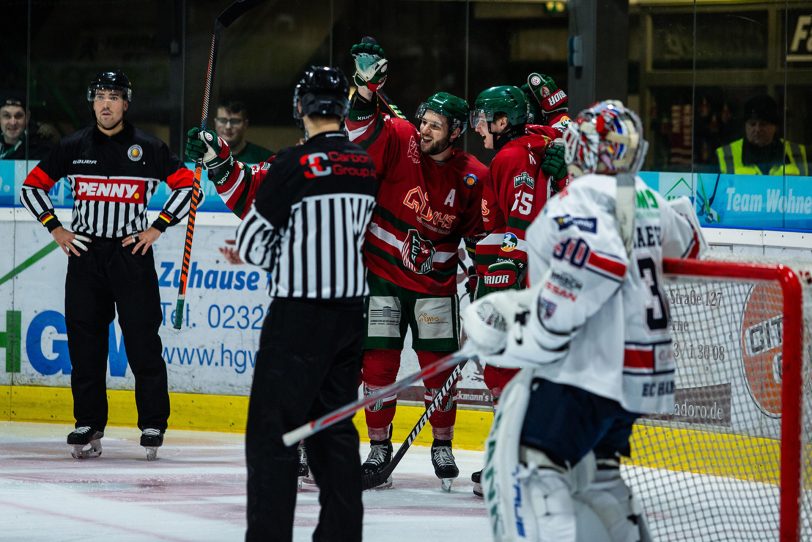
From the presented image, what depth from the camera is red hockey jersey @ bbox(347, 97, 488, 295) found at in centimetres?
499

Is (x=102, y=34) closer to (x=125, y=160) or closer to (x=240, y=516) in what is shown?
(x=125, y=160)

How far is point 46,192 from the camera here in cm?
569

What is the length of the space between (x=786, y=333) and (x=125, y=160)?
10.3 feet

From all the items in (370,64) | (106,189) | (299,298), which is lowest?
(299,298)

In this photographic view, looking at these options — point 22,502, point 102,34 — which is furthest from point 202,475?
point 102,34

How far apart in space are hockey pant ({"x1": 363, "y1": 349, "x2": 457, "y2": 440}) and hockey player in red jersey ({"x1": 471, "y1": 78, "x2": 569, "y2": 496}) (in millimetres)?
174

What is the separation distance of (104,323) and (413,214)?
145 centimetres

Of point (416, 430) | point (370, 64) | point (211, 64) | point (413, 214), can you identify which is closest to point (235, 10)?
point (211, 64)

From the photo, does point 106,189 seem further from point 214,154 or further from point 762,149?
point 762,149

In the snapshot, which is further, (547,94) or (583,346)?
(547,94)

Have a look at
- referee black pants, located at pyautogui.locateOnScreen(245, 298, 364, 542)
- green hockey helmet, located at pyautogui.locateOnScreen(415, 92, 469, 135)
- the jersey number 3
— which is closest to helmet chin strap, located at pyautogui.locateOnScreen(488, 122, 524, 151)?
green hockey helmet, located at pyautogui.locateOnScreen(415, 92, 469, 135)

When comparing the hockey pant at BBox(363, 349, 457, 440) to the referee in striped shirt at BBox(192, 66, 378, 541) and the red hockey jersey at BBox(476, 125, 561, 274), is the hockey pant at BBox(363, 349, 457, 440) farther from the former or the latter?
the referee in striped shirt at BBox(192, 66, 378, 541)

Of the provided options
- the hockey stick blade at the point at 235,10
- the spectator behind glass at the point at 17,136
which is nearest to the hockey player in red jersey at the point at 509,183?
the hockey stick blade at the point at 235,10

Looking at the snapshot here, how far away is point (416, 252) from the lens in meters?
4.99
